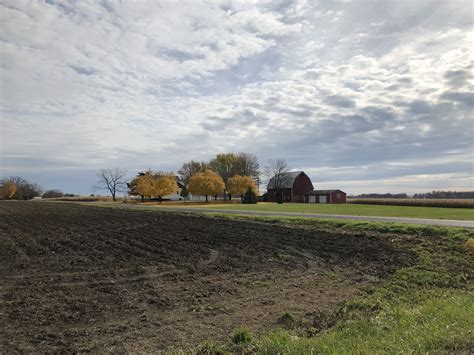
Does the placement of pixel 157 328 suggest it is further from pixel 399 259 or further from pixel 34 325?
pixel 399 259

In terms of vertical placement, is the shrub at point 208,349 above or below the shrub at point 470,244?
below

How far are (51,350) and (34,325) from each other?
4.39ft

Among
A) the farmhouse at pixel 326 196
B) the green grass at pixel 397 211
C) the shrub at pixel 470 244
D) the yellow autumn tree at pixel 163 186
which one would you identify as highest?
the yellow autumn tree at pixel 163 186

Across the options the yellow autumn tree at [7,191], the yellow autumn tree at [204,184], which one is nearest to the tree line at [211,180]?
the yellow autumn tree at [204,184]

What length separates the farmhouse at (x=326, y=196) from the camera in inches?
3472

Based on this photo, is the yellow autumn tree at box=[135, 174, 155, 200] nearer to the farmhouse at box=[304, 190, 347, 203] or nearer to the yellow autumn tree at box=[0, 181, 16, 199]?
the farmhouse at box=[304, 190, 347, 203]

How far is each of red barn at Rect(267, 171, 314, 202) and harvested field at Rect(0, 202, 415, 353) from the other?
2998 inches

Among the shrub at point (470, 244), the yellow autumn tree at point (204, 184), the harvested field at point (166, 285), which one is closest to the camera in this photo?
the harvested field at point (166, 285)

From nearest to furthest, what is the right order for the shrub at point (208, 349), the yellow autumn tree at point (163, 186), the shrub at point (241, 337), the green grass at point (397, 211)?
the shrub at point (208, 349) → the shrub at point (241, 337) → the green grass at point (397, 211) → the yellow autumn tree at point (163, 186)

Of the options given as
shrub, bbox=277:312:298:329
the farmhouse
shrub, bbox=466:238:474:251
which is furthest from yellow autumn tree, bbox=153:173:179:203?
shrub, bbox=277:312:298:329

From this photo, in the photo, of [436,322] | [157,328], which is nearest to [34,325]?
[157,328]

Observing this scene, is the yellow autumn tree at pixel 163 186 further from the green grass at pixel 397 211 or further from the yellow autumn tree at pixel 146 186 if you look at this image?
the green grass at pixel 397 211

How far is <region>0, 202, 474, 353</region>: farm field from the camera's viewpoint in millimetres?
6168

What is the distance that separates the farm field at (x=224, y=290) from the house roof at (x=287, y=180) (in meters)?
76.9
